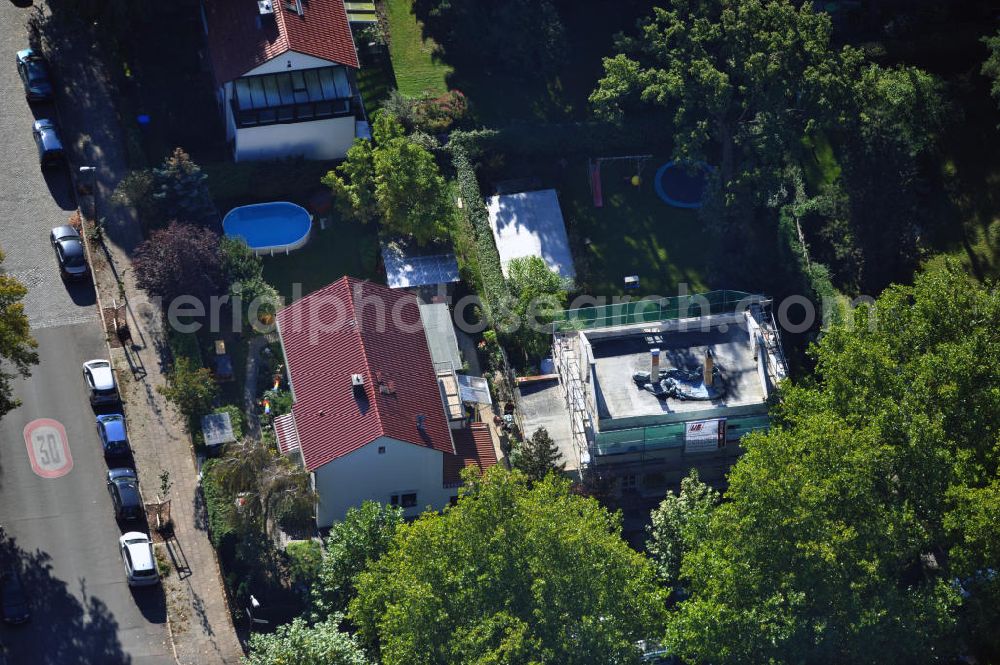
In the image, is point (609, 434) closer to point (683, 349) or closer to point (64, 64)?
point (683, 349)

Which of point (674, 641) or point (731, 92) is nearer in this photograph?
point (674, 641)

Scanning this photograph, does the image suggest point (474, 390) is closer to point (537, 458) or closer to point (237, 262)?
point (537, 458)

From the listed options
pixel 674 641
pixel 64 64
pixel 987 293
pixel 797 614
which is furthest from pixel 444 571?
pixel 64 64

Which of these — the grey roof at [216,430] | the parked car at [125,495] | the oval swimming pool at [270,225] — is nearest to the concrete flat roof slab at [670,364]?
the oval swimming pool at [270,225]

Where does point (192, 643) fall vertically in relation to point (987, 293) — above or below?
below

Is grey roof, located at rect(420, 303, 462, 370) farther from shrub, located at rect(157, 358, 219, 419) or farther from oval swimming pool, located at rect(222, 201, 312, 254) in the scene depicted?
→ shrub, located at rect(157, 358, 219, 419)

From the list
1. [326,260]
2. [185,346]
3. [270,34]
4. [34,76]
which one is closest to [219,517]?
[185,346]

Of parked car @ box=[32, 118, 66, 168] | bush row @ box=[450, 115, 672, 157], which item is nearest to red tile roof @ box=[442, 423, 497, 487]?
bush row @ box=[450, 115, 672, 157]

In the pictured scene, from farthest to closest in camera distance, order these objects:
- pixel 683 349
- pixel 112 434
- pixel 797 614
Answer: pixel 683 349 → pixel 112 434 → pixel 797 614
